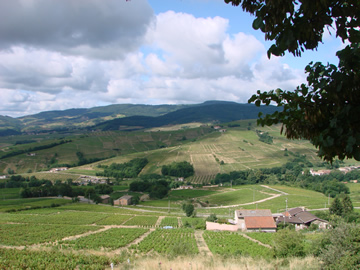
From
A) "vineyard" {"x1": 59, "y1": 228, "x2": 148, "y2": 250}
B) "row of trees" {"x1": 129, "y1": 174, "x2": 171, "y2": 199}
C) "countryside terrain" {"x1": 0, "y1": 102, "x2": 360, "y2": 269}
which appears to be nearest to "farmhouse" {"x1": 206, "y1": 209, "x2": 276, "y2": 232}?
"countryside terrain" {"x1": 0, "y1": 102, "x2": 360, "y2": 269}

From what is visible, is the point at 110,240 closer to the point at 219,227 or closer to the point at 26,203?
the point at 219,227

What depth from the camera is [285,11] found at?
146 inches

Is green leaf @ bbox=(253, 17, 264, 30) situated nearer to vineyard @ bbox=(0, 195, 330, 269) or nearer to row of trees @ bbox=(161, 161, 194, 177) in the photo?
vineyard @ bbox=(0, 195, 330, 269)

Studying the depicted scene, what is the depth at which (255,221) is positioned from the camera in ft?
184

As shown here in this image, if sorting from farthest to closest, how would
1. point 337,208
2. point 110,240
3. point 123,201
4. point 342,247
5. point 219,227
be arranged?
point 123,201, point 337,208, point 219,227, point 110,240, point 342,247

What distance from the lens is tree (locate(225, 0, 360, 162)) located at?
3.47m

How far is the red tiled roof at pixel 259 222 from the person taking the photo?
5509 cm

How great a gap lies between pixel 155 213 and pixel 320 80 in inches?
2988

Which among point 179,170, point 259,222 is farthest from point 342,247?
point 179,170

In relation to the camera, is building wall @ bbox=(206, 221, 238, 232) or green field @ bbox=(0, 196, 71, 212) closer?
building wall @ bbox=(206, 221, 238, 232)

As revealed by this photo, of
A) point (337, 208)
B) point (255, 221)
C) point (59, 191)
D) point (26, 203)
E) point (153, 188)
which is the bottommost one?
point (26, 203)

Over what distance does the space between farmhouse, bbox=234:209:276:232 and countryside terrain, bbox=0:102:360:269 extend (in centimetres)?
507

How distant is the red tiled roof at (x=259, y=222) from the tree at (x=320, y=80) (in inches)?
2195

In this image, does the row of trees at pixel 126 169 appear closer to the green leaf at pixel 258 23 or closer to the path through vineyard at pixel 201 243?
the path through vineyard at pixel 201 243
